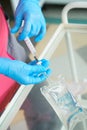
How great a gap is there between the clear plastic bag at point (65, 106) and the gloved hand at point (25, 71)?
68 millimetres

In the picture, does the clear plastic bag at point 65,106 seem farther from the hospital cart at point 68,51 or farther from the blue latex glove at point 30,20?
the blue latex glove at point 30,20

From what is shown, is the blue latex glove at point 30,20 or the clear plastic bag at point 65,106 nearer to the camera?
the clear plastic bag at point 65,106

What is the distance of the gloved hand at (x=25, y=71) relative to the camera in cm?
82

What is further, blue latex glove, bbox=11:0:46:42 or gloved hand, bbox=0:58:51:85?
blue latex glove, bbox=11:0:46:42

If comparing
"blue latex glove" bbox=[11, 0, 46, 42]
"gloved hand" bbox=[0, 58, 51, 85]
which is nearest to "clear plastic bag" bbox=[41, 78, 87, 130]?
"gloved hand" bbox=[0, 58, 51, 85]

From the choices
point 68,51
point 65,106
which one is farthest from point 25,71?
point 68,51

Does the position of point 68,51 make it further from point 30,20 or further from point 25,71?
point 25,71

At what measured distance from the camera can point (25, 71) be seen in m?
0.83

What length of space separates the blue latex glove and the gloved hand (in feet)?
0.45

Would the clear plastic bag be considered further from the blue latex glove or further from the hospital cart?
the blue latex glove

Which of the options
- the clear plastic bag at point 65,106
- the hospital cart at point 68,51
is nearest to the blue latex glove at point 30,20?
the hospital cart at point 68,51

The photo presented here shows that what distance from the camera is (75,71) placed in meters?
1.09

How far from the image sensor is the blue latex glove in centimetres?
97

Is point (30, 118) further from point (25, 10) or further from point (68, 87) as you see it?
point (25, 10)
